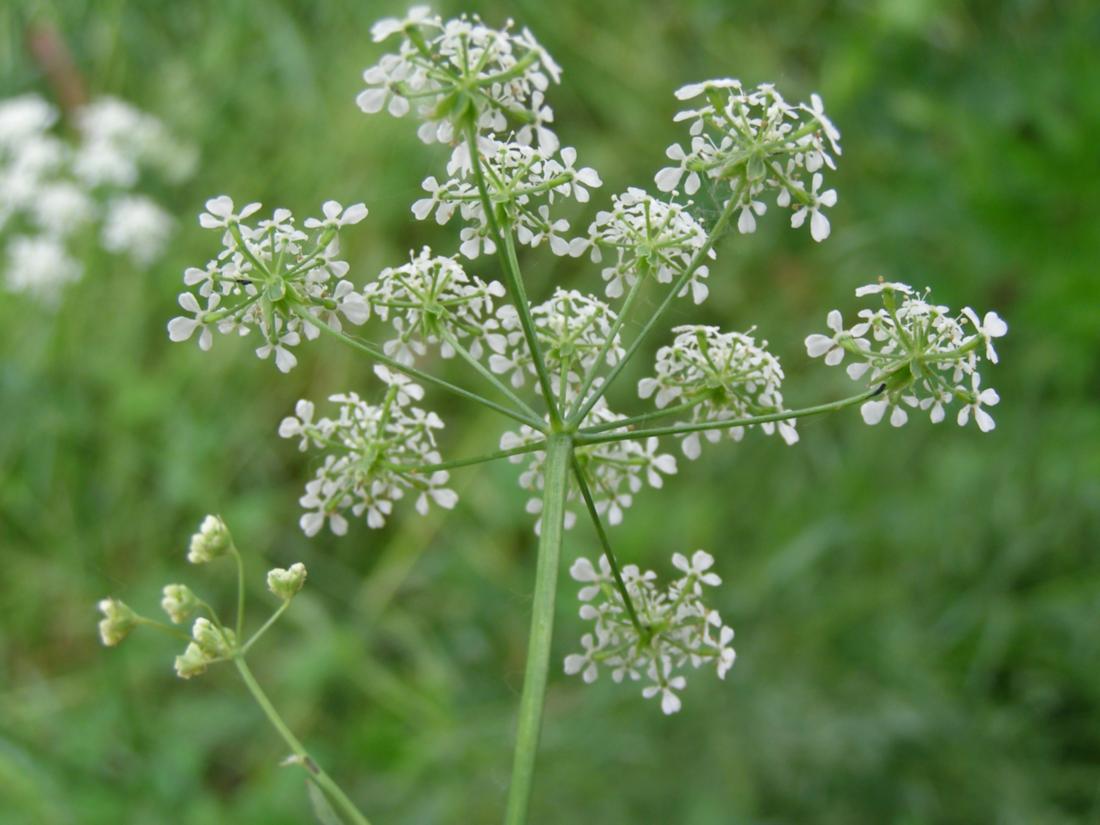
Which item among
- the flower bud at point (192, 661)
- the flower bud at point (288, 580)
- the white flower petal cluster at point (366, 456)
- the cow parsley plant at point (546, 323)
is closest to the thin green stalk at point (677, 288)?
the cow parsley plant at point (546, 323)

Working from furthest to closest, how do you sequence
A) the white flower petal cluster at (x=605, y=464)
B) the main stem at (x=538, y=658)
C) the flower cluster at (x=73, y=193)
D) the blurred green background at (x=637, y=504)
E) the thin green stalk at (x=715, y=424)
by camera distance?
the flower cluster at (x=73, y=193), the blurred green background at (x=637, y=504), the white flower petal cluster at (x=605, y=464), the thin green stalk at (x=715, y=424), the main stem at (x=538, y=658)

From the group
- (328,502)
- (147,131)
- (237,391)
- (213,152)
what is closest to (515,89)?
(328,502)

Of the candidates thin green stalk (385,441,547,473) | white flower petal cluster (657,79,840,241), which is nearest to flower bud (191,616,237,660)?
thin green stalk (385,441,547,473)

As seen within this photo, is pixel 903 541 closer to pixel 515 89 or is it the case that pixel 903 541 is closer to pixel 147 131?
pixel 515 89

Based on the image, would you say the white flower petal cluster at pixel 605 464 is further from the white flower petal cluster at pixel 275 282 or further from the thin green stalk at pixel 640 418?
the white flower petal cluster at pixel 275 282

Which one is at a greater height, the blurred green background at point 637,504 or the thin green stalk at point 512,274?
the blurred green background at point 637,504

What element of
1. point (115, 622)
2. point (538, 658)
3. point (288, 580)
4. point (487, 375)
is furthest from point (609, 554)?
point (115, 622)

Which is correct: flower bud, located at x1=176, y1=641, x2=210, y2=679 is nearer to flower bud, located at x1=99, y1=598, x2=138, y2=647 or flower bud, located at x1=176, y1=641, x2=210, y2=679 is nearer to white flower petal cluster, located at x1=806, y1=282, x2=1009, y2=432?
flower bud, located at x1=99, y1=598, x2=138, y2=647
